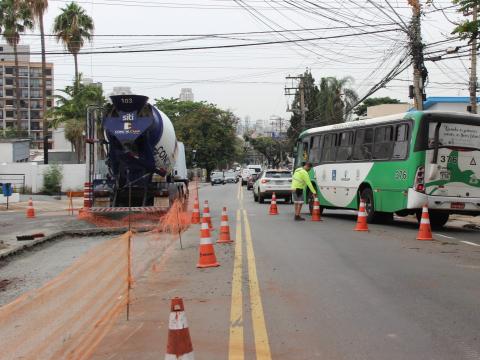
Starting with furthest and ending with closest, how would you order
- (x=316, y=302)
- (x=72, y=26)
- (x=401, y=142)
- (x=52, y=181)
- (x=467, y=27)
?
1. (x=72, y=26)
2. (x=52, y=181)
3. (x=401, y=142)
4. (x=467, y=27)
5. (x=316, y=302)

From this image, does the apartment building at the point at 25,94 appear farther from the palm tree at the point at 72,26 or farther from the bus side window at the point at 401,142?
the bus side window at the point at 401,142

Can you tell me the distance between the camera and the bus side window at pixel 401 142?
1477 cm

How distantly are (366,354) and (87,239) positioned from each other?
1031cm

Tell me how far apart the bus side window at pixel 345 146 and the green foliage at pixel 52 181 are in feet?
78.1

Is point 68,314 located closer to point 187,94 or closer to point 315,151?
point 315,151

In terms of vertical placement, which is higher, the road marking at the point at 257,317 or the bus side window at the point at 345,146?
the bus side window at the point at 345,146

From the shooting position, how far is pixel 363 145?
56.0ft

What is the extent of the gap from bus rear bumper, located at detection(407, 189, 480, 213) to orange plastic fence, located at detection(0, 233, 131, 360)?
27.7 feet

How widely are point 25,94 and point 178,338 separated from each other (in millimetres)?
135093

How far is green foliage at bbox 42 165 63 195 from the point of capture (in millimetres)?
37344

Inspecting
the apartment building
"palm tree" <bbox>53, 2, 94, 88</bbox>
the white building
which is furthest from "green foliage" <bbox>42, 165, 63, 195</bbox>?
the white building

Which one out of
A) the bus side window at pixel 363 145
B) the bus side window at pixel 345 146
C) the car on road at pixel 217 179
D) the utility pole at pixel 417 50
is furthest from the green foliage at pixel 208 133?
the bus side window at pixel 363 145

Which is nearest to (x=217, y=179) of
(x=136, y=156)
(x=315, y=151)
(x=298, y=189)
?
(x=315, y=151)

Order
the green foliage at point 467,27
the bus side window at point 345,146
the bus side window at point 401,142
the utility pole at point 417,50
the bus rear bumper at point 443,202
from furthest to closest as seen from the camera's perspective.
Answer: the utility pole at point 417,50
the bus side window at point 345,146
the bus side window at point 401,142
the bus rear bumper at point 443,202
the green foliage at point 467,27
